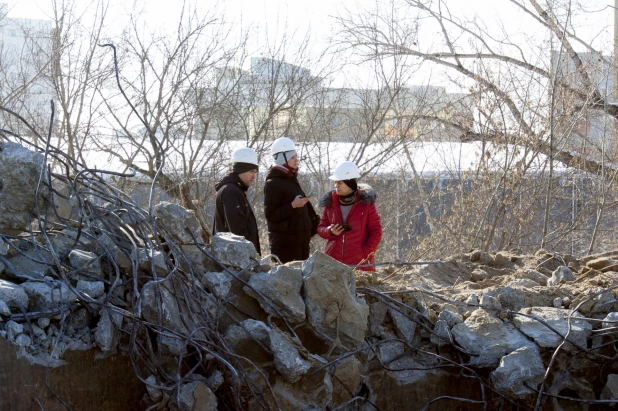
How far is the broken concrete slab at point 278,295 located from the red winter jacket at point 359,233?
1.58 m

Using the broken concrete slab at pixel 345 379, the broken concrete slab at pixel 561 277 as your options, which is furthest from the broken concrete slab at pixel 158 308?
the broken concrete slab at pixel 561 277

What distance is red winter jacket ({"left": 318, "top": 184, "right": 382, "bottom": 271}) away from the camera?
6312 millimetres

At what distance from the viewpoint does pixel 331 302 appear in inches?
189

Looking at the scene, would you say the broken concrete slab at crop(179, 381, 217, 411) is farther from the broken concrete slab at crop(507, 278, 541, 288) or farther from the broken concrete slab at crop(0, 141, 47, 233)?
the broken concrete slab at crop(507, 278, 541, 288)

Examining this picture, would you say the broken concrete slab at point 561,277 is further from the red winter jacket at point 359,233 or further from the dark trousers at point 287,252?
the dark trousers at point 287,252

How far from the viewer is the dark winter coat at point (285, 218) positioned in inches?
247

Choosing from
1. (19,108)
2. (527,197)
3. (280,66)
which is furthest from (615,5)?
(19,108)

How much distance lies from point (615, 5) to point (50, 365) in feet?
43.0

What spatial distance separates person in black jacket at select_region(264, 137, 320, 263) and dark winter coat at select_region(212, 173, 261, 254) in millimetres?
200

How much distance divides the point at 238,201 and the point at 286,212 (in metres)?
0.43

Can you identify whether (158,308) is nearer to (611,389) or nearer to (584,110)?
(611,389)

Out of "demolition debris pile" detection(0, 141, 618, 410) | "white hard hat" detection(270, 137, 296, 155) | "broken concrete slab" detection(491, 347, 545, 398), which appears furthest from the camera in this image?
"white hard hat" detection(270, 137, 296, 155)

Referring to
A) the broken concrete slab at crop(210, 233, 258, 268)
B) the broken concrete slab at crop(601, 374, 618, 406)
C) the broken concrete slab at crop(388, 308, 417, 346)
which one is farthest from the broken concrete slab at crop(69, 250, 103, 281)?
the broken concrete slab at crop(601, 374, 618, 406)

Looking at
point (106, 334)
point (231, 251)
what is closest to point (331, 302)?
point (231, 251)
